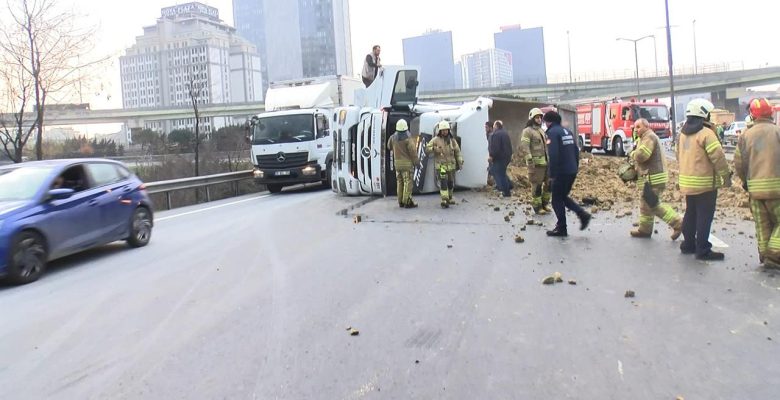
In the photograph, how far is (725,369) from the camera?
3.84 m

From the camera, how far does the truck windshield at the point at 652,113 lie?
87.2 ft

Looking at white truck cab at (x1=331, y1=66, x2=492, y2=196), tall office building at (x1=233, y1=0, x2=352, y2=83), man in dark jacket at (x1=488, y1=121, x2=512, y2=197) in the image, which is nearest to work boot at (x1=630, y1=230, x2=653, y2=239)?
man in dark jacket at (x1=488, y1=121, x2=512, y2=197)

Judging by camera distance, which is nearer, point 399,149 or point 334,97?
point 399,149

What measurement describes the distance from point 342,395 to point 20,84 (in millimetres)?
20610

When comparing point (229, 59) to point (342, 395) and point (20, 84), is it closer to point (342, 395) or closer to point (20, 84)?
point (20, 84)

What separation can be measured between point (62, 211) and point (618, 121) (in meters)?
24.8

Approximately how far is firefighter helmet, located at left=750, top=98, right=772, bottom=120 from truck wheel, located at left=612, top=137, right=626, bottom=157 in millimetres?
21178

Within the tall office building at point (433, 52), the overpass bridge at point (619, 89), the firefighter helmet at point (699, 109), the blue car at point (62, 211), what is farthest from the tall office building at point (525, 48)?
the firefighter helmet at point (699, 109)

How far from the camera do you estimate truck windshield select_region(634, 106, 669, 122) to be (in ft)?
87.2

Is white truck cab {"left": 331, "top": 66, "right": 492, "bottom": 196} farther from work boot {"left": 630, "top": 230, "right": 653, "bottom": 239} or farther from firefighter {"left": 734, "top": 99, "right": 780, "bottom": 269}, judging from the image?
firefighter {"left": 734, "top": 99, "right": 780, "bottom": 269}

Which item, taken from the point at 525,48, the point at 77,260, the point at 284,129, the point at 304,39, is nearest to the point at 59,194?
the point at 77,260

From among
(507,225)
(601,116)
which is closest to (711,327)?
(507,225)

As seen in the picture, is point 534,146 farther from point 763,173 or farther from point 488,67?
point 488,67

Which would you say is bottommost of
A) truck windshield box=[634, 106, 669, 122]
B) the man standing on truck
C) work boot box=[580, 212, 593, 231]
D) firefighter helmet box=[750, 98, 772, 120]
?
work boot box=[580, 212, 593, 231]
